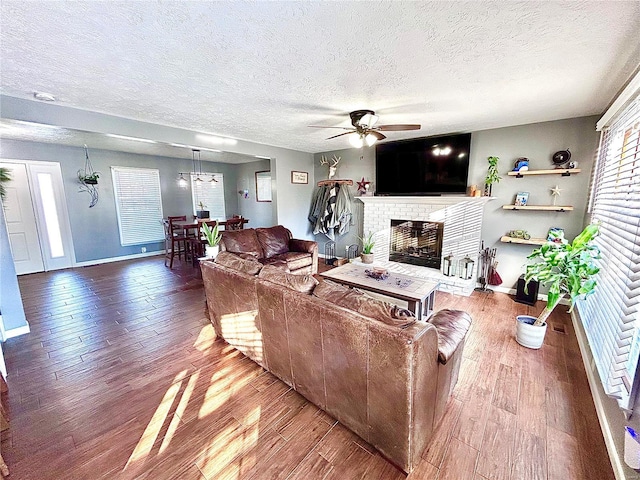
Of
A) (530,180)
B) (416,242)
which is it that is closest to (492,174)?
(530,180)

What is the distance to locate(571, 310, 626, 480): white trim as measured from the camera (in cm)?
134

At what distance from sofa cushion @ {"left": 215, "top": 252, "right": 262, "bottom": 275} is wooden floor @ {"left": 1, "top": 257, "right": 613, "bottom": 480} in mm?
848

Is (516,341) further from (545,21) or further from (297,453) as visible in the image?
(545,21)

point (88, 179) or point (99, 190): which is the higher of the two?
point (88, 179)

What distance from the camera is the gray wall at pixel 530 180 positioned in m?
3.15

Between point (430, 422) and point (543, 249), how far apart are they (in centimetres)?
184

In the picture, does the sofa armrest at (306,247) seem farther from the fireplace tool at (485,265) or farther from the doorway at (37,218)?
the doorway at (37,218)

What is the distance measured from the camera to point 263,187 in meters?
7.15

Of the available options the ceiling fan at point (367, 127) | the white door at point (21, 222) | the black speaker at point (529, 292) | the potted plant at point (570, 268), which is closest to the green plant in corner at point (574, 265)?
the potted plant at point (570, 268)

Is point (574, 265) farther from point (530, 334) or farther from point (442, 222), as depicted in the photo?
point (442, 222)

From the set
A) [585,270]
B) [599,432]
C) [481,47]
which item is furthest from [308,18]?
[599,432]

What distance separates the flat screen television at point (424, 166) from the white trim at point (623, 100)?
1388mm

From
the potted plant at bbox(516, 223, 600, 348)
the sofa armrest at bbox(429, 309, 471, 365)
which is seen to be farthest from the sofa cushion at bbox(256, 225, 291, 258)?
the potted plant at bbox(516, 223, 600, 348)

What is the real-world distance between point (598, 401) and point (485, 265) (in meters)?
2.33
